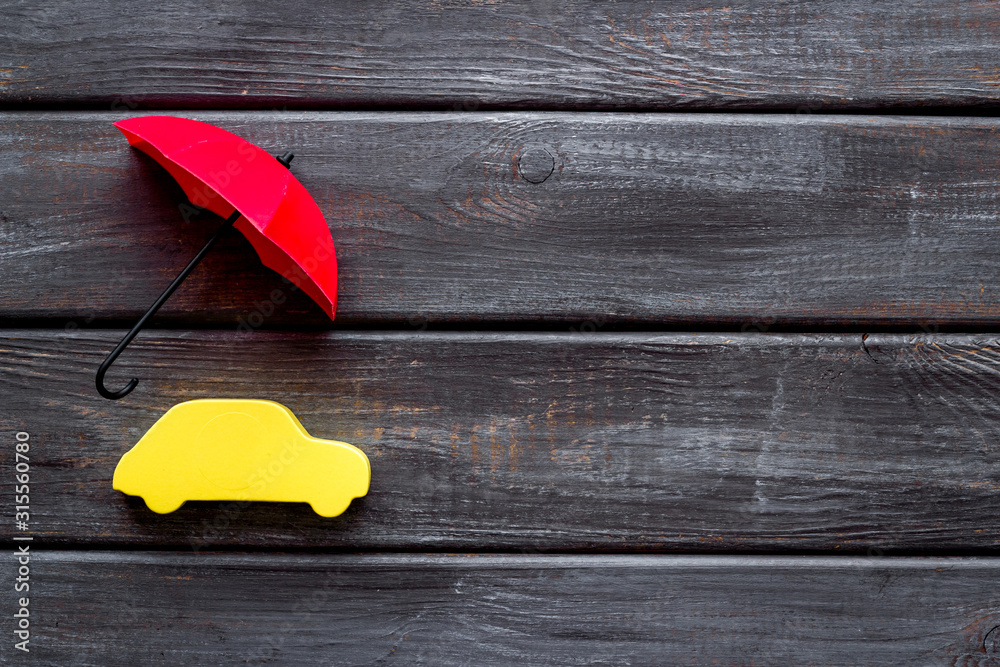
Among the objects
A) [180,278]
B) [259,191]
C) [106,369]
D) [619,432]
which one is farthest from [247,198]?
[619,432]

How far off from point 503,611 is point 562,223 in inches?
15.1

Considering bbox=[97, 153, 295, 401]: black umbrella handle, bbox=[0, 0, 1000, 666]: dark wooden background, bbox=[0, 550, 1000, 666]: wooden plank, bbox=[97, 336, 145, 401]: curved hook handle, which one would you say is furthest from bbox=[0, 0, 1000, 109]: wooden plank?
bbox=[0, 550, 1000, 666]: wooden plank

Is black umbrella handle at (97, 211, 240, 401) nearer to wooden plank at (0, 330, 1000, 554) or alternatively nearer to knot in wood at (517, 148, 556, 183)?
wooden plank at (0, 330, 1000, 554)

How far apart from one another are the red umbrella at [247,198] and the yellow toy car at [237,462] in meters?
0.07

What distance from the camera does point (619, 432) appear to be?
582 mm

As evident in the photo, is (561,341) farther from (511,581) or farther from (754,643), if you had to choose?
(754,643)

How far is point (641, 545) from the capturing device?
583 mm

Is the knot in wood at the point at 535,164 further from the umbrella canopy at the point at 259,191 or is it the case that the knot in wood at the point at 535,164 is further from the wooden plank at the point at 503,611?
the wooden plank at the point at 503,611

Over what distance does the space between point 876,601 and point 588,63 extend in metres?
0.60

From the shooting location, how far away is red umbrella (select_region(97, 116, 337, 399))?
48 cm

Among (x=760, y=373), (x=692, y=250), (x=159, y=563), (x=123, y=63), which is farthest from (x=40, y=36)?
(x=760, y=373)

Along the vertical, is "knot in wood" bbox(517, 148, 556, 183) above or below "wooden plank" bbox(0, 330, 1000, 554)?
above

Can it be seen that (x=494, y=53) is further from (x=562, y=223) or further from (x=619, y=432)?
(x=619, y=432)

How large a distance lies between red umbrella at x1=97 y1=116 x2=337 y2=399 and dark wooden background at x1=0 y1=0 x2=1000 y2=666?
0.12ft
